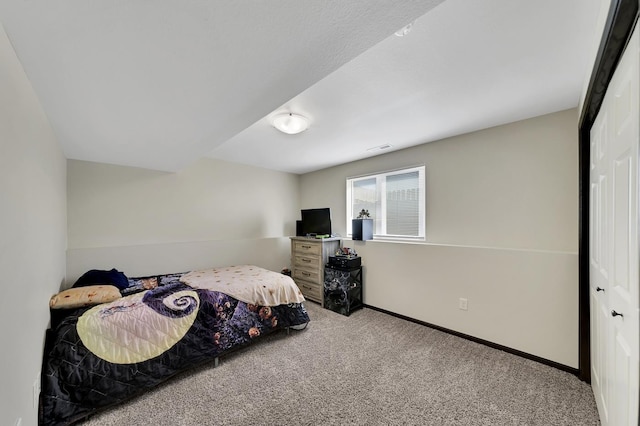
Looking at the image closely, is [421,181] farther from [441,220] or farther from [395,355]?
[395,355]

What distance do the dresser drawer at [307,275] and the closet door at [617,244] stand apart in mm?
2958

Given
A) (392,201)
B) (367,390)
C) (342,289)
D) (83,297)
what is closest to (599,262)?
(367,390)

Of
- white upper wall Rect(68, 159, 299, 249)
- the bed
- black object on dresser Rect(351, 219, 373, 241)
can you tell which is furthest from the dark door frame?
white upper wall Rect(68, 159, 299, 249)

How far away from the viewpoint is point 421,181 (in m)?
3.28

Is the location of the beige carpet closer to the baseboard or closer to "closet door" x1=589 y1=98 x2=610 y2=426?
the baseboard

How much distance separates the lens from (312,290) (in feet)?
13.0

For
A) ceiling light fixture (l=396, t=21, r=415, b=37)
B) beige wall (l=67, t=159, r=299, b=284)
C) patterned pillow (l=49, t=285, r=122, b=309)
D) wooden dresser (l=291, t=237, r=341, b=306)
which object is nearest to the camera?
ceiling light fixture (l=396, t=21, r=415, b=37)

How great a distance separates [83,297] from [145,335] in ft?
2.22

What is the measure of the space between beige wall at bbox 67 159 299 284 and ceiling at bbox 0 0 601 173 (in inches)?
26.8

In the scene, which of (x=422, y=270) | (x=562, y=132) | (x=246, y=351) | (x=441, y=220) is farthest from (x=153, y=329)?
(x=562, y=132)

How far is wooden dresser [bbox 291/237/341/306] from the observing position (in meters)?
3.79

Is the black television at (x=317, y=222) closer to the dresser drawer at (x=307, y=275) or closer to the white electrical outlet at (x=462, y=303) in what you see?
the dresser drawer at (x=307, y=275)

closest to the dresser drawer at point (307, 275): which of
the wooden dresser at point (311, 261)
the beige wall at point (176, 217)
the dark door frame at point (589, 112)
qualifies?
the wooden dresser at point (311, 261)

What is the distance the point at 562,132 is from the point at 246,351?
3.74 meters
